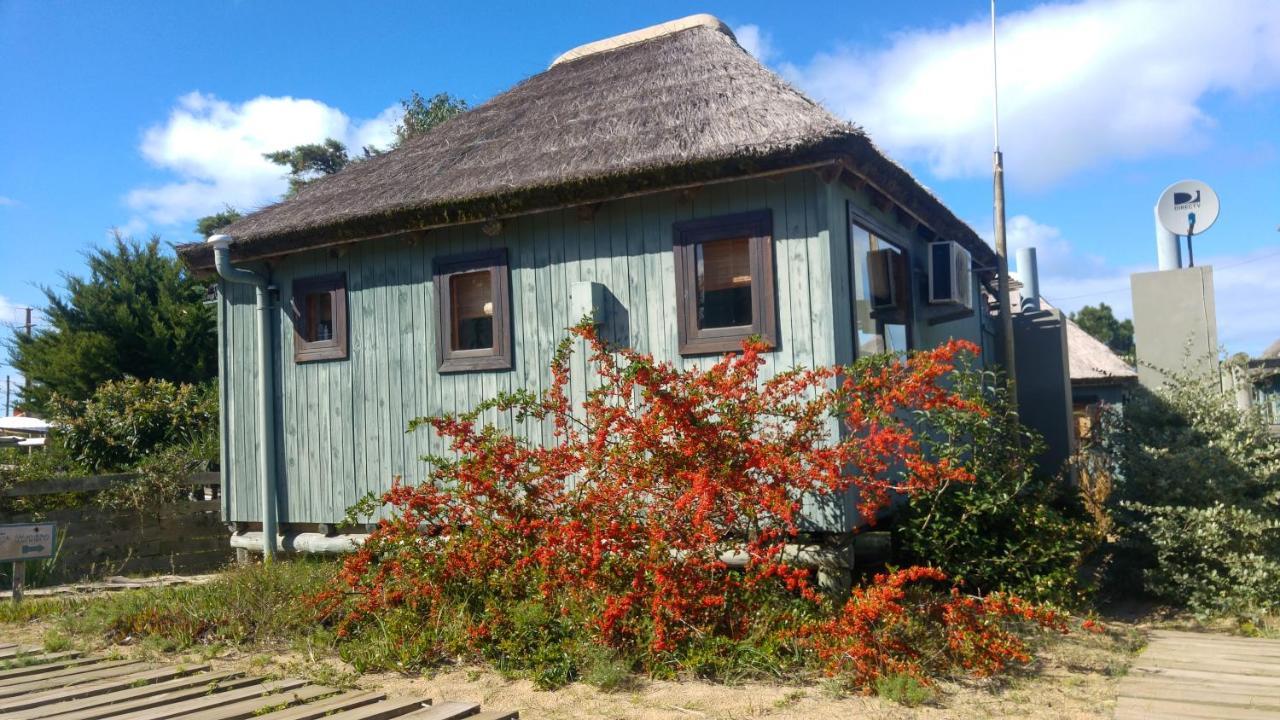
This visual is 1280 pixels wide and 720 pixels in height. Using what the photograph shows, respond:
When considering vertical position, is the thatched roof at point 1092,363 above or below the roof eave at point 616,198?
below

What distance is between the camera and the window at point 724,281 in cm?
670

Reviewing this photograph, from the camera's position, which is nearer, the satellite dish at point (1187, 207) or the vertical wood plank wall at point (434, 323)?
the vertical wood plank wall at point (434, 323)

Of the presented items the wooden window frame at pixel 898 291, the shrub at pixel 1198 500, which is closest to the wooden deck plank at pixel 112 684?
the wooden window frame at pixel 898 291

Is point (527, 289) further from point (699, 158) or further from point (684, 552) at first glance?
point (684, 552)

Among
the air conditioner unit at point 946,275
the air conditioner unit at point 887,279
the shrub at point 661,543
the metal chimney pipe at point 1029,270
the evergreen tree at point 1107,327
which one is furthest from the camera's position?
the evergreen tree at point 1107,327

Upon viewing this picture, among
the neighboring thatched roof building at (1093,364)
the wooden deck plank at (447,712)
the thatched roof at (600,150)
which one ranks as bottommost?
the wooden deck plank at (447,712)

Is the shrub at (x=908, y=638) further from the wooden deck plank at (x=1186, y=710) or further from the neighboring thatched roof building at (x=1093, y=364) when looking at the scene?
the neighboring thatched roof building at (x=1093, y=364)

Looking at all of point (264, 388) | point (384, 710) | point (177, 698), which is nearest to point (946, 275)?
point (384, 710)

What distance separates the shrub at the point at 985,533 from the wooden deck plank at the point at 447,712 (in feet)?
10.4

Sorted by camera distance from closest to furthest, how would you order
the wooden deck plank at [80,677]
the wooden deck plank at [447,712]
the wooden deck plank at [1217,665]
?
1. the wooden deck plank at [447,712]
2. the wooden deck plank at [80,677]
3. the wooden deck plank at [1217,665]

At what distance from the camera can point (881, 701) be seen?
4.79 m

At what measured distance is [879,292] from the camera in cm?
776

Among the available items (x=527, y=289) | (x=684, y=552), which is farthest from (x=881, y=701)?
(x=527, y=289)

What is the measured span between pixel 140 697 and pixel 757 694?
10.4 feet
